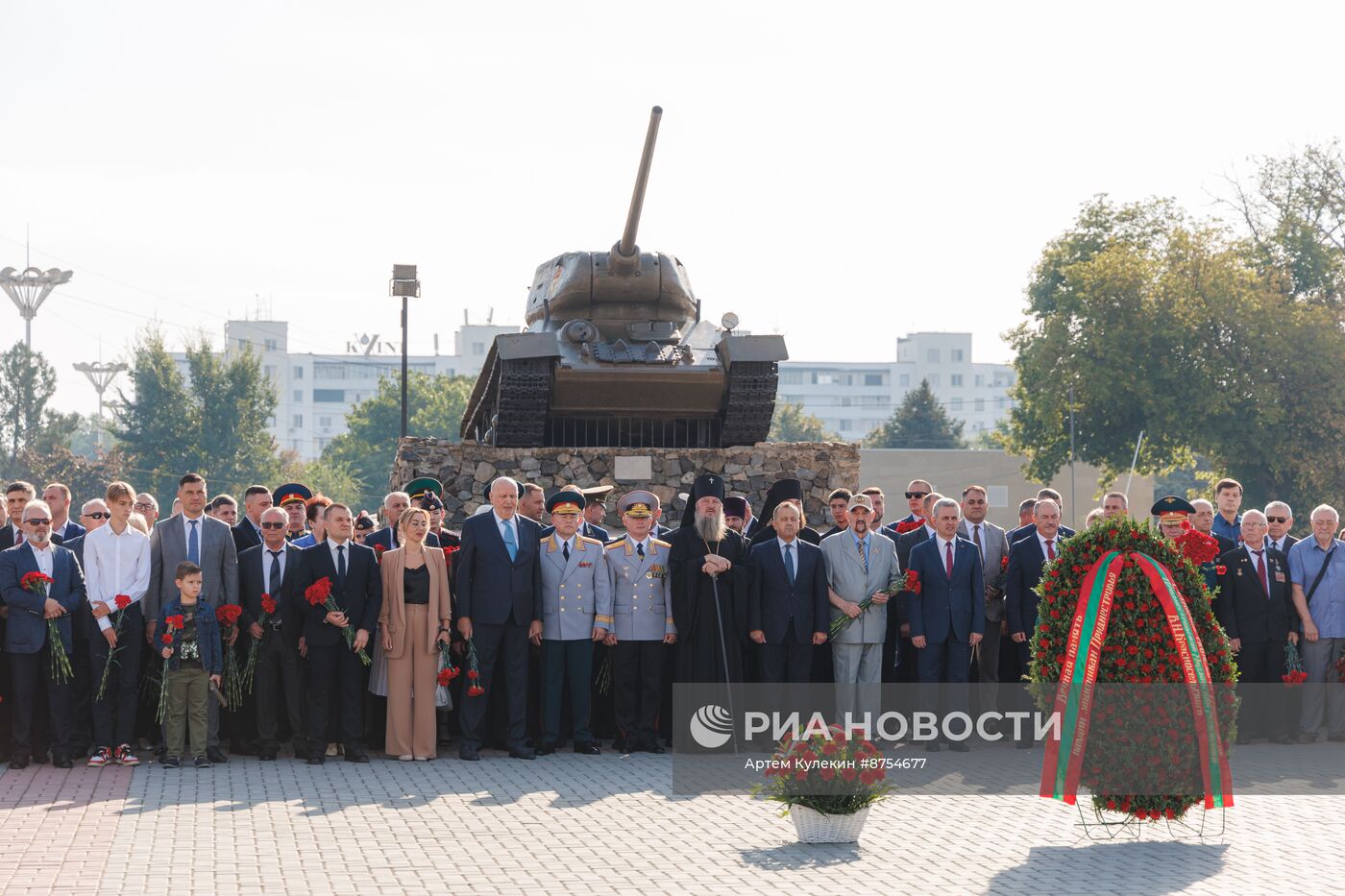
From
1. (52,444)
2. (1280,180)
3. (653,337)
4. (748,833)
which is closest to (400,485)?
(653,337)

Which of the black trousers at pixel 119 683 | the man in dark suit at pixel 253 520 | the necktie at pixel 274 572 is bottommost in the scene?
the black trousers at pixel 119 683

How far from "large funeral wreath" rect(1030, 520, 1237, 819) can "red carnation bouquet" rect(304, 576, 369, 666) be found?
513 cm

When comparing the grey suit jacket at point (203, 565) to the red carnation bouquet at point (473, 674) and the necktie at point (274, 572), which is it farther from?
the red carnation bouquet at point (473, 674)

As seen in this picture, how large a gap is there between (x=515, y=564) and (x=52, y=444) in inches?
2122

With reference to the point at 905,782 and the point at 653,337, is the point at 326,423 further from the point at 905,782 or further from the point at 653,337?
the point at 905,782

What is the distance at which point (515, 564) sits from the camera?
12555 millimetres

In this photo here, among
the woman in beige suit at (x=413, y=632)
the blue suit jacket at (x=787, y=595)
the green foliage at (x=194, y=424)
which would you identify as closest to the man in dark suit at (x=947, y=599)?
the blue suit jacket at (x=787, y=595)

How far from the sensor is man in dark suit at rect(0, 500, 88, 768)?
11.7m

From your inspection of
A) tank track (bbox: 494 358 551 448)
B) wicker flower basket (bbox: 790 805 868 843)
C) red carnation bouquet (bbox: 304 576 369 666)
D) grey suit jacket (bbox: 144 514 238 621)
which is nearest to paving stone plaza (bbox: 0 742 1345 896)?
wicker flower basket (bbox: 790 805 868 843)

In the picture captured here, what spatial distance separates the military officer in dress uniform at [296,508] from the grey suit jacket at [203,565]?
5.19 ft

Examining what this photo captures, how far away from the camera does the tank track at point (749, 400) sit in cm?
2197

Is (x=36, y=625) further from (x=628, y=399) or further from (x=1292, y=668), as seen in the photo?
(x=628, y=399)

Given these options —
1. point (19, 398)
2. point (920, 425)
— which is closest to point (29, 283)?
point (19, 398)

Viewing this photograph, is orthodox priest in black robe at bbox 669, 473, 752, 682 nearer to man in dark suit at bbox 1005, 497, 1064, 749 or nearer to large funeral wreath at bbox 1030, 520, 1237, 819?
man in dark suit at bbox 1005, 497, 1064, 749
